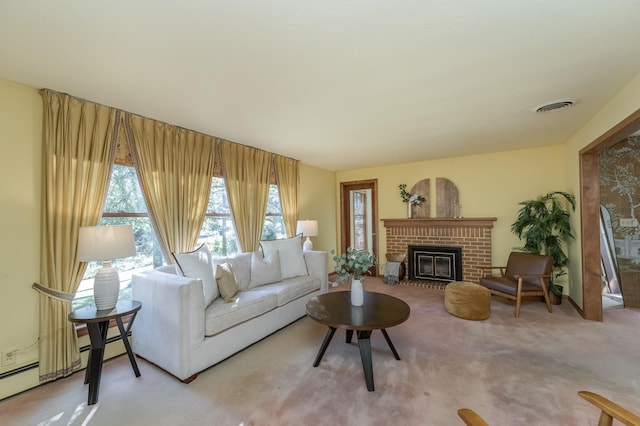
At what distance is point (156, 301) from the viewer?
2.31m

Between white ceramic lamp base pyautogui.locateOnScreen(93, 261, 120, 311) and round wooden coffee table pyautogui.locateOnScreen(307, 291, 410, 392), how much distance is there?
162cm

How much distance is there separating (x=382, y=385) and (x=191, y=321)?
157cm

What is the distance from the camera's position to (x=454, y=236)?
485 cm

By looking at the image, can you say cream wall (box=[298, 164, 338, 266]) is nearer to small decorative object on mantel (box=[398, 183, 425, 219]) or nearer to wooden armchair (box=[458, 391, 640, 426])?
small decorative object on mantel (box=[398, 183, 425, 219])

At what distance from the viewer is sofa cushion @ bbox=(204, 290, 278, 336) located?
91.7 inches

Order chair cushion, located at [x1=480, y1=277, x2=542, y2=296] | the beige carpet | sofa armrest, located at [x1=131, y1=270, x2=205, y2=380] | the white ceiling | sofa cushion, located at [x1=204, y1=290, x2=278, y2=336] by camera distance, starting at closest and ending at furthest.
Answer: the white ceiling
the beige carpet
sofa armrest, located at [x1=131, y1=270, x2=205, y2=380]
sofa cushion, located at [x1=204, y1=290, x2=278, y2=336]
chair cushion, located at [x1=480, y1=277, x2=542, y2=296]

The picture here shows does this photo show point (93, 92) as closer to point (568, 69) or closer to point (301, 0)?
point (301, 0)

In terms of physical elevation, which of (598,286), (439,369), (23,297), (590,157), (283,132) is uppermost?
(283,132)

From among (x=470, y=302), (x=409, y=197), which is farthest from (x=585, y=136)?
(x=409, y=197)

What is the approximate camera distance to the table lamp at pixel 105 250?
81.7 inches

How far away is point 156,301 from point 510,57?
327 centimetres

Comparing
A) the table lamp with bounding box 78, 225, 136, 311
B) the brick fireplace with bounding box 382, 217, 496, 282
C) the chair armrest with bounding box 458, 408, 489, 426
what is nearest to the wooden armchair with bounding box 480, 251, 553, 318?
the brick fireplace with bounding box 382, 217, 496, 282

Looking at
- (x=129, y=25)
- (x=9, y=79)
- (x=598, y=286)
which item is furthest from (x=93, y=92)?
(x=598, y=286)

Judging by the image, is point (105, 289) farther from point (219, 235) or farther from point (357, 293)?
point (357, 293)
